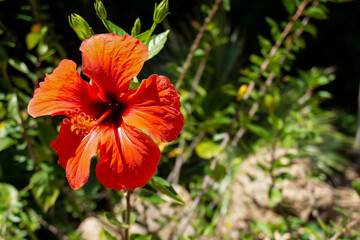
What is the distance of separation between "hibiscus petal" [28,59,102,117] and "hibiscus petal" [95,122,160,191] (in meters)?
0.15

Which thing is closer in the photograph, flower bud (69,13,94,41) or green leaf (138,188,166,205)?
flower bud (69,13,94,41)

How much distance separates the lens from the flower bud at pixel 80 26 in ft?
2.40

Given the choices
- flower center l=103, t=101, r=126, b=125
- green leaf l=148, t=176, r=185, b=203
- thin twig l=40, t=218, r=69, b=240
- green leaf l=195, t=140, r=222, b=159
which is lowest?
thin twig l=40, t=218, r=69, b=240

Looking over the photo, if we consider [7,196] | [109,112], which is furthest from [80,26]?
[7,196]

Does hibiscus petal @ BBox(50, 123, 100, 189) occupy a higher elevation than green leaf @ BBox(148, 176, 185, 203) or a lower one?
higher

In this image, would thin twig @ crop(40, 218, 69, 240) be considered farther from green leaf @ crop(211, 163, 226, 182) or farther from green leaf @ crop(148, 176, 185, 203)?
green leaf @ crop(148, 176, 185, 203)

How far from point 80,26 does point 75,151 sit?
329mm

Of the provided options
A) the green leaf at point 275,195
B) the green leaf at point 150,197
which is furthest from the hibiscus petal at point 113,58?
the green leaf at point 275,195

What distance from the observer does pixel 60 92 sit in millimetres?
782

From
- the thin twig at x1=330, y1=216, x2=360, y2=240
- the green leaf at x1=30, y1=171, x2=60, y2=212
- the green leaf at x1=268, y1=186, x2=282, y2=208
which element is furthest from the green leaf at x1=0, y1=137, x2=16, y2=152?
the thin twig at x1=330, y1=216, x2=360, y2=240

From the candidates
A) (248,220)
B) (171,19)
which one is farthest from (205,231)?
(171,19)

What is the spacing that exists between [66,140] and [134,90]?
228 millimetres

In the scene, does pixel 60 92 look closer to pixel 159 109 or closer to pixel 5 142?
pixel 159 109

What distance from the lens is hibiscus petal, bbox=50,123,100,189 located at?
749mm
